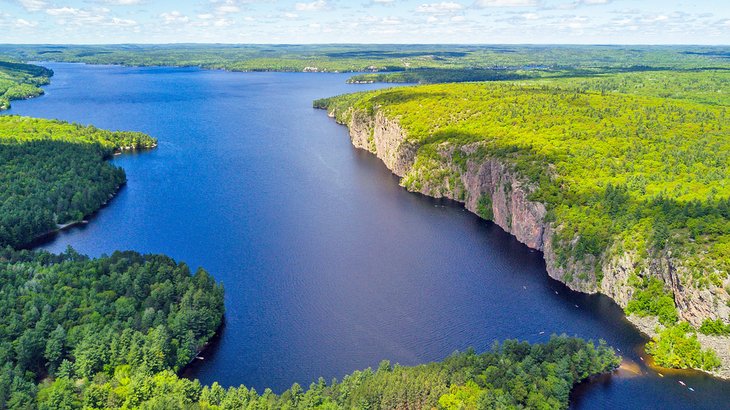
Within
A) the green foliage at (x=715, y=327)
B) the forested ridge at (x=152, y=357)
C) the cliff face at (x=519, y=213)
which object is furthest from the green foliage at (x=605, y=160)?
the forested ridge at (x=152, y=357)

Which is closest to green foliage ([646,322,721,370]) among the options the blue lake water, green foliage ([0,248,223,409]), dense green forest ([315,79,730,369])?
dense green forest ([315,79,730,369])

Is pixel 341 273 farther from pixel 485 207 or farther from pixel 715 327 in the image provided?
pixel 715 327

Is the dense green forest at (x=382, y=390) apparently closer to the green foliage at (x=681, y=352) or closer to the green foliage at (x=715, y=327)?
the green foliage at (x=681, y=352)

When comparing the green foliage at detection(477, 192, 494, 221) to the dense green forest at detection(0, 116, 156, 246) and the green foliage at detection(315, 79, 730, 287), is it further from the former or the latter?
the dense green forest at detection(0, 116, 156, 246)

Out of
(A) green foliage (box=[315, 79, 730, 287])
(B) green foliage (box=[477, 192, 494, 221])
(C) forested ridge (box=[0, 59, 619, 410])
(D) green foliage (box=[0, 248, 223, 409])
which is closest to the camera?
(C) forested ridge (box=[0, 59, 619, 410])

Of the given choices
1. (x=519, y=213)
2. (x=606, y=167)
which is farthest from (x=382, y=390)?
(x=606, y=167)

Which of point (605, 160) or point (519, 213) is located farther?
point (605, 160)
